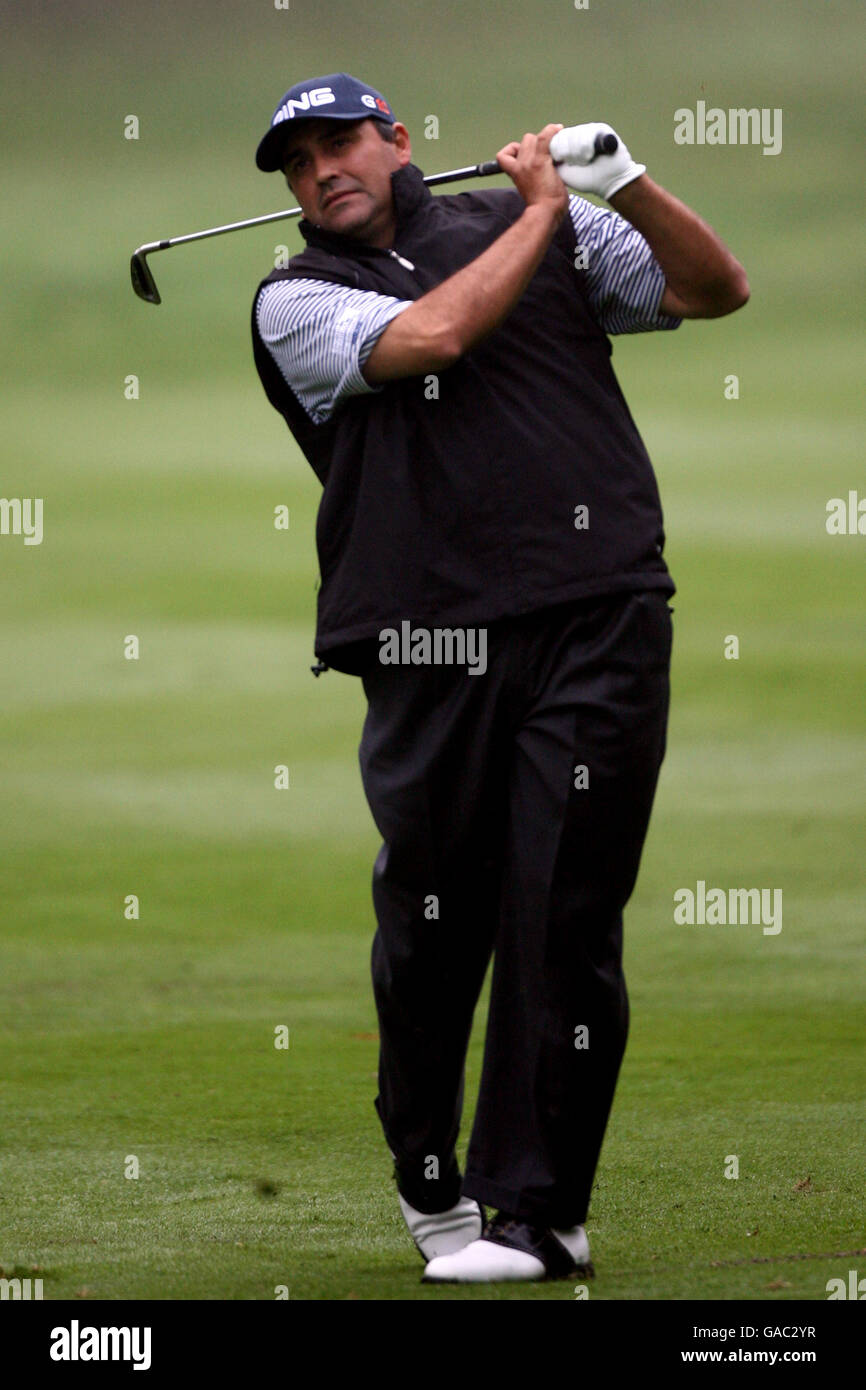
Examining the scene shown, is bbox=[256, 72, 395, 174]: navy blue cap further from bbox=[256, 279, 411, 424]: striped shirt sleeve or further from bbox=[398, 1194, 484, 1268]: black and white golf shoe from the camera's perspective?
bbox=[398, 1194, 484, 1268]: black and white golf shoe

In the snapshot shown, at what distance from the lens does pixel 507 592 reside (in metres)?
2.38

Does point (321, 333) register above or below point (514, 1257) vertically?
above

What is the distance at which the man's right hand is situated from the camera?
2.43 m

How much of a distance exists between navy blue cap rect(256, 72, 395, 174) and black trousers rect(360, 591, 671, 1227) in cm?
73

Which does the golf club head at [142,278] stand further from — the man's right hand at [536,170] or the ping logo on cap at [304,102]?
the man's right hand at [536,170]

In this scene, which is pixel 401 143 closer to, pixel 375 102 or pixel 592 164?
pixel 375 102

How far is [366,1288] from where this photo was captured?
2.38 meters

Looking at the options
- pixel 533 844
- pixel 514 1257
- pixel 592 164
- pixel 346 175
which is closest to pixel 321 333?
pixel 346 175

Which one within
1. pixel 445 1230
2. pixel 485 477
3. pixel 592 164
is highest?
pixel 592 164

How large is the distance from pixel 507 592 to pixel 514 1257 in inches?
33.1

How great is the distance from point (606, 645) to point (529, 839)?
0.88ft

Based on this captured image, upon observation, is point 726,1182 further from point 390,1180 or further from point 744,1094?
point 744,1094

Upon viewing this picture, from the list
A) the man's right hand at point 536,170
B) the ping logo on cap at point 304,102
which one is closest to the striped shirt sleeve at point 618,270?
the man's right hand at point 536,170

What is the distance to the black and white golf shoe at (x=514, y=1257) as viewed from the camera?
239 centimetres
